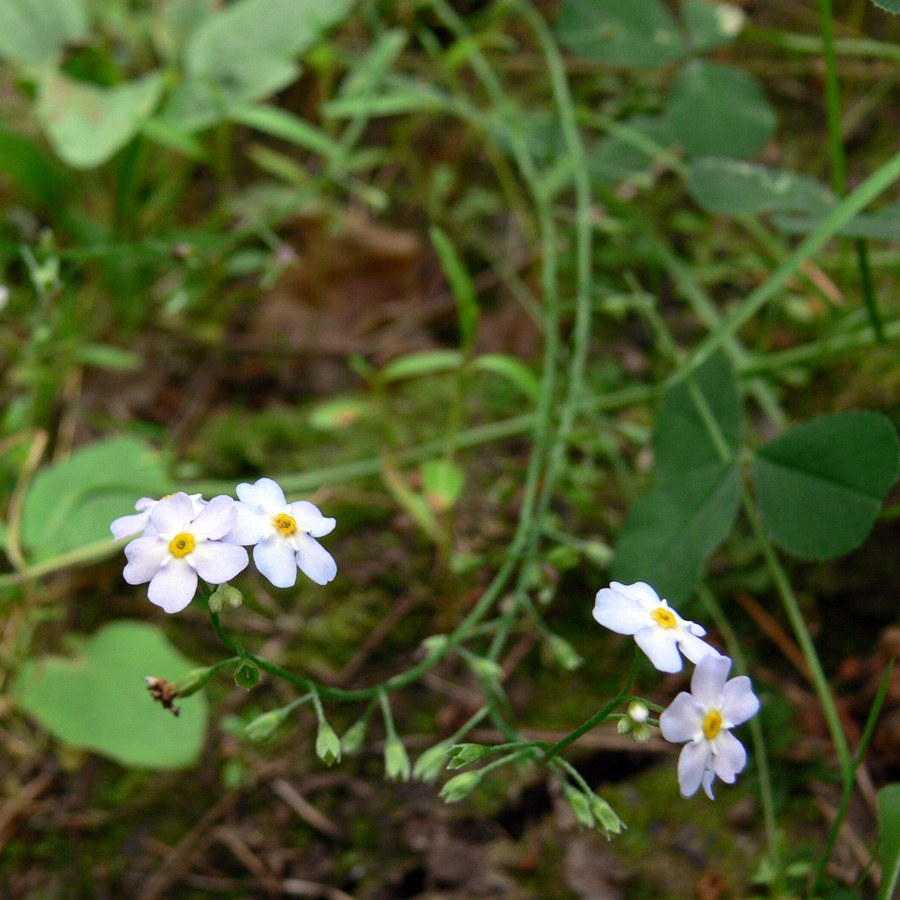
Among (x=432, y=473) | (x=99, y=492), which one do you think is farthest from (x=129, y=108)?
(x=432, y=473)

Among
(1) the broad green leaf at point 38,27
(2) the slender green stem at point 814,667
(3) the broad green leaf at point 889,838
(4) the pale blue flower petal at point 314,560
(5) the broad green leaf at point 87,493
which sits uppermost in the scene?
(1) the broad green leaf at point 38,27

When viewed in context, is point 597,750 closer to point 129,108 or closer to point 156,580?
point 156,580

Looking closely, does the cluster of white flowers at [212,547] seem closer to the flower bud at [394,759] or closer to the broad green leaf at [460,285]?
the flower bud at [394,759]

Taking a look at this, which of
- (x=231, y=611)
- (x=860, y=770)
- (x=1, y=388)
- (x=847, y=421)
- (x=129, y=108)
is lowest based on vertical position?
(x=860, y=770)

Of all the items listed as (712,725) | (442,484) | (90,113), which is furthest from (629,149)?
(712,725)

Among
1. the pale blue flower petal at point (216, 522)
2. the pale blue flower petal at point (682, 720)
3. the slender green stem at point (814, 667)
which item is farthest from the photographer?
the slender green stem at point (814, 667)

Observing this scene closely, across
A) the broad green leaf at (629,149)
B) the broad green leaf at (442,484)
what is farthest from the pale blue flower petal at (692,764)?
the broad green leaf at (629,149)

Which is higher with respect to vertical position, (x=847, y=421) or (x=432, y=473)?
(x=847, y=421)
